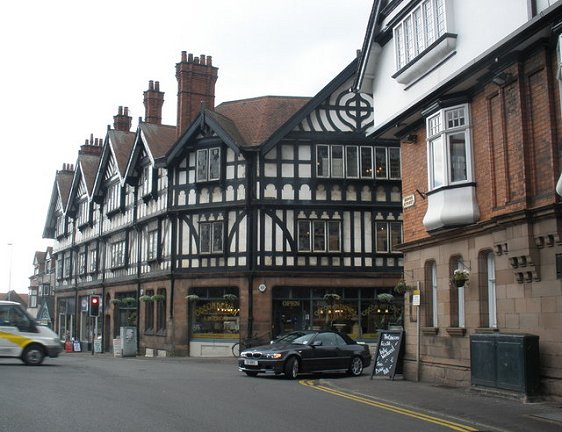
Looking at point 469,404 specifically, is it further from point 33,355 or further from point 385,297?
point 385,297

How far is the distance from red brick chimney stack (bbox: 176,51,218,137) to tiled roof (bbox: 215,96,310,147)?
3.45 feet

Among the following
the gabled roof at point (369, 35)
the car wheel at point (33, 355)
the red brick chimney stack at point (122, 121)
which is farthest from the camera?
the red brick chimney stack at point (122, 121)

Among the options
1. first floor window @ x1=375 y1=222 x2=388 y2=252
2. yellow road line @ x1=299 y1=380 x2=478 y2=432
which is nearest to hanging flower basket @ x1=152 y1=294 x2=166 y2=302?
first floor window @ x1=375 y1=222 x2=388 y2=252

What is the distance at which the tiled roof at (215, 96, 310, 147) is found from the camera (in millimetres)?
32531

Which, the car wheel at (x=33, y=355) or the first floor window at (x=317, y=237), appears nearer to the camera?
the car wheel at (x=33, y=355)

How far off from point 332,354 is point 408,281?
3.10 metres

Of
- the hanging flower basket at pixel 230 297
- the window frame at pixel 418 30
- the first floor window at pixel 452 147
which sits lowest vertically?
the hanging flower basket at pixel 230 297

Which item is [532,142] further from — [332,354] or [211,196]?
[211,196]

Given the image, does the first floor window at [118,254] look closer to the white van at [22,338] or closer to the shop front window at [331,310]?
the shop front window at [331,310]

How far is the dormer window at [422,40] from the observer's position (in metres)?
16.8

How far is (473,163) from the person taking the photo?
53.7 ft

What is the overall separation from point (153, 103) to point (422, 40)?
2641cm

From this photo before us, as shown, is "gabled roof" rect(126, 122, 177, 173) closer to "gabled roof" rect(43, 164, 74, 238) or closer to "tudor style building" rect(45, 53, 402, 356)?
"tudor style building" rect(45, 53, 402, 356)

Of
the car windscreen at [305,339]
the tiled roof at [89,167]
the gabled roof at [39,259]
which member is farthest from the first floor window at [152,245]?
the gabled roof at [39,259]
